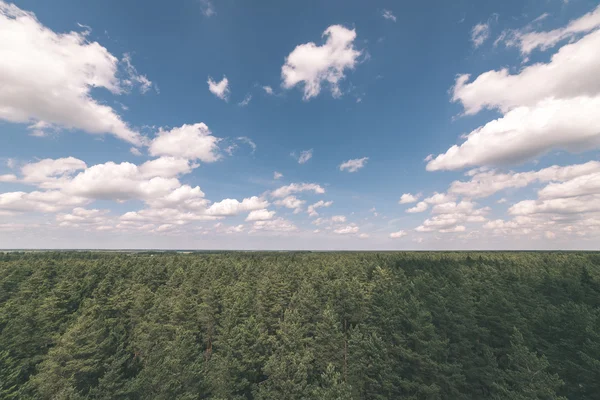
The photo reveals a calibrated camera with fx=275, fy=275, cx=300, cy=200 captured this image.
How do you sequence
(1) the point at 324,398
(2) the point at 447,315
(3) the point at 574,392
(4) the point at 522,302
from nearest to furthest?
(1) the point at 324,398
(3) the point at 574,392
(2) the point at 447,315
(4) the point at 522,302

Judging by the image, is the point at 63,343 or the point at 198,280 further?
the point at 198,280

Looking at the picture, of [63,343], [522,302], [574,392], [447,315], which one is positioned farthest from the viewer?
[522,302]

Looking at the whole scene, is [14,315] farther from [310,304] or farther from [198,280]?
[310,304]

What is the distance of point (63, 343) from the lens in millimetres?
30312

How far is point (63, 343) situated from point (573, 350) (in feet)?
181

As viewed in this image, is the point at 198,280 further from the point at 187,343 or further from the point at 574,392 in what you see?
the point at 574,392

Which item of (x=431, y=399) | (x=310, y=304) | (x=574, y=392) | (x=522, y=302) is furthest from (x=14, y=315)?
(x=522, y=302)

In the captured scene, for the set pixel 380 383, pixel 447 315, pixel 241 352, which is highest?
pixel 447 315

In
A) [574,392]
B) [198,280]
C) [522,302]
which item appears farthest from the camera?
[198,280]

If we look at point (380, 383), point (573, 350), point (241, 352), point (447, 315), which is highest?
point (447, 315)

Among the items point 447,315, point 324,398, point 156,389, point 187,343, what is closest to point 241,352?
point 187,343

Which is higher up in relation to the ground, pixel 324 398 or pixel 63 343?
pixel 63 343

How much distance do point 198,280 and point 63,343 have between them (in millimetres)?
32391

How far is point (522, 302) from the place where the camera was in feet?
135
